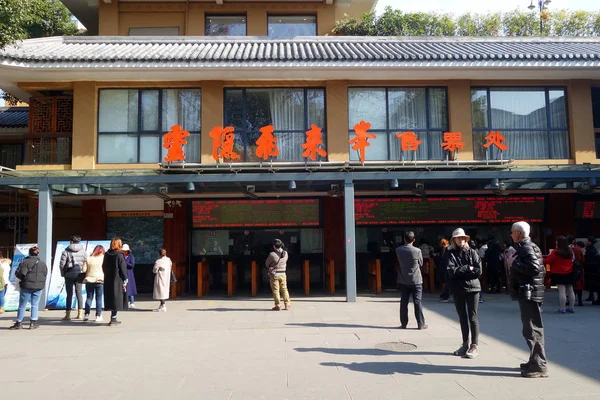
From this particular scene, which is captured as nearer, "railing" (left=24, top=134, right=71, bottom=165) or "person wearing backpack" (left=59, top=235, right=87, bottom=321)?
"person wearing backpack" (left=59, top=235, right=87, bottom=321)

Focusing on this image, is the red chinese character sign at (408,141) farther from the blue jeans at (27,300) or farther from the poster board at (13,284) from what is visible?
the poster board at (13,284)

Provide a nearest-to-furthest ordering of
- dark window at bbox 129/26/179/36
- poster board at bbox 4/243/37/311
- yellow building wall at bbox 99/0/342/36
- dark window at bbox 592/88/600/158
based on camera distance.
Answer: poster board at bbox 4/243/37/311 → dark window at bbox 592/88/600/158 → yellow building wall at bbox 99/0/342/36 → dark window at bbox 129/26/179/36

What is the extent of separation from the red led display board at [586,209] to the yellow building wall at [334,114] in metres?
1.74

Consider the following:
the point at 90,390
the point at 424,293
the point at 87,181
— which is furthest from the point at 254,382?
the point at 424,293

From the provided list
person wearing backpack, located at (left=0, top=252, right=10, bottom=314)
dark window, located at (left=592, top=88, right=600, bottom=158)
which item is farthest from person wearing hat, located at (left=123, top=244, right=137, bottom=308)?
dark window, located at (left=592, top=88, right=600, bottom=158)

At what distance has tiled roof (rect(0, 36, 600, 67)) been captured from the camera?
12391 millimetres

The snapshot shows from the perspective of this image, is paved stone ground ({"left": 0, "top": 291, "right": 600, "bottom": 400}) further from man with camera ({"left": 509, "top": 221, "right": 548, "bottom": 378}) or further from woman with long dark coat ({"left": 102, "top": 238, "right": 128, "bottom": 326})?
woman with long dark coat ({"left": 102, "top": 238, "right": 128, "bottom": 326})

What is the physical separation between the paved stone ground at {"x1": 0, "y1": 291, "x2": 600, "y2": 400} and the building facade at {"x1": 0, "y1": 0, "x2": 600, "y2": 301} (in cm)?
331

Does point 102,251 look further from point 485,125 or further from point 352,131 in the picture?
point 485,125

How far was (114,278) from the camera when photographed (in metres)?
9.12

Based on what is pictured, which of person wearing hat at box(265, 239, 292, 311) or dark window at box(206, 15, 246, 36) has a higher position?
dark window at box(206, 15, 246, 36)

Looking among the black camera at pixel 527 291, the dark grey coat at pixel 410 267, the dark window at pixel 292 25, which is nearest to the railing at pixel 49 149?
the dark window at pixel 292 25

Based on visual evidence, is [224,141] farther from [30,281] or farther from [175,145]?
[30,281]

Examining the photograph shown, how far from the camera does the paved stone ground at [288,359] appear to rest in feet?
17.3
